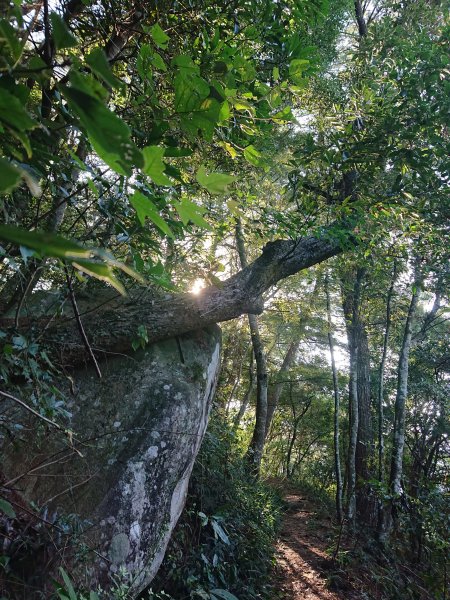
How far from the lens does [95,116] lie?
1.15 ft

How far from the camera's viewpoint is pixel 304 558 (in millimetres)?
6465

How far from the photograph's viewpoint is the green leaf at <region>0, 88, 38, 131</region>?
0.35 metres

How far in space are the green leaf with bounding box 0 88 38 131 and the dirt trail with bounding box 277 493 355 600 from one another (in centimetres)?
625

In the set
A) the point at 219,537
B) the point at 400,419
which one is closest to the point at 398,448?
the point at 400,419

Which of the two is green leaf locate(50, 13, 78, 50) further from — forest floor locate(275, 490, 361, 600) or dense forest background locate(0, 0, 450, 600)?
forest floor locate(275, 490, 361, 600)

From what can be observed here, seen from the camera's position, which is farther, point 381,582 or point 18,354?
point 381,582

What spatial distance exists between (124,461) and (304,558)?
16.5ft

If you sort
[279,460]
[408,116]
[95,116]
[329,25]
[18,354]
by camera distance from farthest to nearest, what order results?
1. [279,460]
2. [329,25]
3. [408,116]
4. [18,354]
5. [95,116]

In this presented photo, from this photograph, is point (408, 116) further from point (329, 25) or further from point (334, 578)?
point (329, 25)

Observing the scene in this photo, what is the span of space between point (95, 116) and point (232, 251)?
10494mm

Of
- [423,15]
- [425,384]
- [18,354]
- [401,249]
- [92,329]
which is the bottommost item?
[18,354]

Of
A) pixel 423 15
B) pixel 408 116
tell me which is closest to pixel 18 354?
pixel 408 116

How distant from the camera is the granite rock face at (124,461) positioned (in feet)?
9.16

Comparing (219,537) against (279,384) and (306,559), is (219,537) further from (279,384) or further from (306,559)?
(279,384)
